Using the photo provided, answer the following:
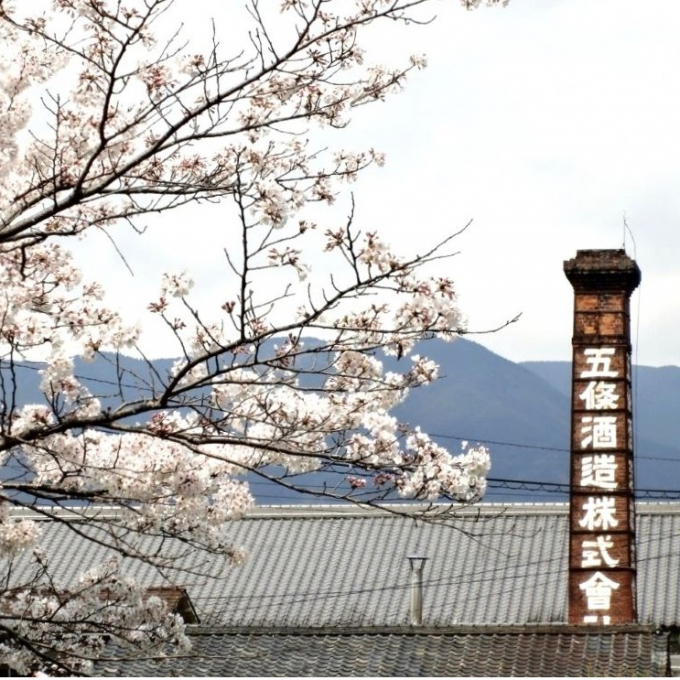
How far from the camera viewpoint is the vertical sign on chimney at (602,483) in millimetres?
21797

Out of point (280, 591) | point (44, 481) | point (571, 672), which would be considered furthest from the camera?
point (280, 591)

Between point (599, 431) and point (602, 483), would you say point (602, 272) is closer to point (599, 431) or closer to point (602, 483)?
point (599, 431)

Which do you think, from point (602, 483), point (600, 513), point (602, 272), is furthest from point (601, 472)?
point (602, 272)

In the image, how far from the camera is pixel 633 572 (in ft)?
71.5

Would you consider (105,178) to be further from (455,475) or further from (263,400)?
(455,475)

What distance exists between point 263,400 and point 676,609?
69.5ft

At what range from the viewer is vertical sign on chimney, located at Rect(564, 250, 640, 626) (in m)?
21.8

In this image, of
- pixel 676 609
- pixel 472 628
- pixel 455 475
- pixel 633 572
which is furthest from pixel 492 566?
pixel 455 475

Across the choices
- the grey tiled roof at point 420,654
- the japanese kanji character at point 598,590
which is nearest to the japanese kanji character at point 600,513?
the japanese kanji character at point 598,590

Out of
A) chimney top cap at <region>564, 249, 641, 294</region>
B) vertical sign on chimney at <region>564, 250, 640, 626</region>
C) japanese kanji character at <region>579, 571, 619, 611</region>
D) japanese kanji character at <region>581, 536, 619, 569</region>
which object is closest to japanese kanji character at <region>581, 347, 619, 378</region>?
vertical sign on chimney at <region>564, 250, 640, 626</region>

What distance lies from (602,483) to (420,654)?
7236 mm

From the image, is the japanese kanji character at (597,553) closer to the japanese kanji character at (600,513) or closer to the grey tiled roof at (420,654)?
the japanese kanji character at (600,513)

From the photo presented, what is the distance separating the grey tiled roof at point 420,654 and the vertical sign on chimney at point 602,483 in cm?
607

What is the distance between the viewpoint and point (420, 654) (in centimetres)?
1561
